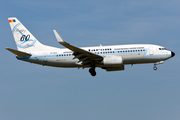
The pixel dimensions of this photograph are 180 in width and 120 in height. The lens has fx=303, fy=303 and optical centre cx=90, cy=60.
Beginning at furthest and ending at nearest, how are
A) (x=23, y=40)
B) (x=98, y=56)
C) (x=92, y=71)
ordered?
(x=23, y=40) → (x=92, y=71) → (x=98, y=56)

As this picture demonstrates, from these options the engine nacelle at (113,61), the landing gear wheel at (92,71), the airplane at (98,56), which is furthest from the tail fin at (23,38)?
the engine nacelle at (113,61)

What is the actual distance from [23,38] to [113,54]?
49.2ft

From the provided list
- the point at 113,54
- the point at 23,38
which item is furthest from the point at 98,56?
the point at 23,38

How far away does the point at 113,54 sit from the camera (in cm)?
4403

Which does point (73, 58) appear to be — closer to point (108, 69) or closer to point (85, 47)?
point (85, 47)

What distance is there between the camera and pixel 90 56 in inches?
1704

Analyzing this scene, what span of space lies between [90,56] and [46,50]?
7545 millimetres

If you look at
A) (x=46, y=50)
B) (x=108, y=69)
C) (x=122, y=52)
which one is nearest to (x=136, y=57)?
(x=122, y=52)

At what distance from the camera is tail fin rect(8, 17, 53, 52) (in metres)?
47.7

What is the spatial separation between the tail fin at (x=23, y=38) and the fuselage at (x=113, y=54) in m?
2.09

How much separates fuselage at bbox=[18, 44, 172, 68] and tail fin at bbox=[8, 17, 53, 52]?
2089 millimetres

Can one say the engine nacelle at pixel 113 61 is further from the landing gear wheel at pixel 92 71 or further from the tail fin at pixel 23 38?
the tail fin at pixel 23 38

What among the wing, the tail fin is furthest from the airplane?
the tail fin

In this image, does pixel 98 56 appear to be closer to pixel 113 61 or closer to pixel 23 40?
pixel 113 61
